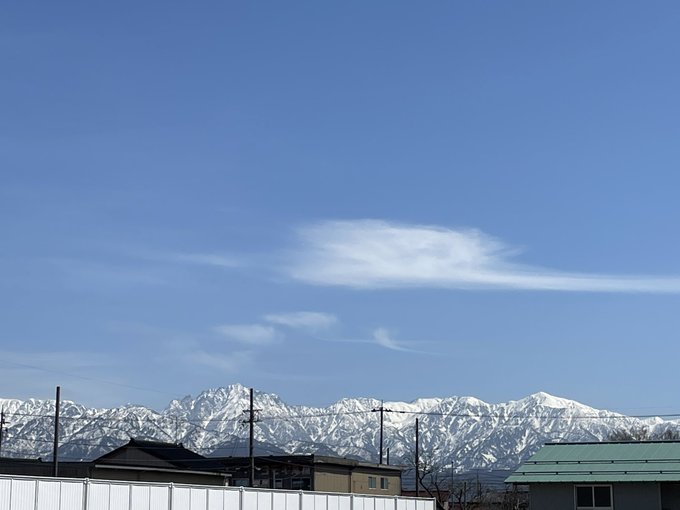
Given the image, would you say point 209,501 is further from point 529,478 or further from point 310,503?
point 529,478

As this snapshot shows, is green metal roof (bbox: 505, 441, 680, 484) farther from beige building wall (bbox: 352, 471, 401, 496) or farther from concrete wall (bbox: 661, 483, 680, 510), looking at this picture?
beige building wall (bbox: 352, 471, 401, 496)

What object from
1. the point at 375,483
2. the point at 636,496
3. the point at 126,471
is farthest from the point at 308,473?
the point at 636,496

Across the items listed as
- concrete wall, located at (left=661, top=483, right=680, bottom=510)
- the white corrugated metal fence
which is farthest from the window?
the white corrugated metal fence

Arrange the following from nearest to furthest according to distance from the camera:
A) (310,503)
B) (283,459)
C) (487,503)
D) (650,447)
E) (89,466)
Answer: (310,503) < (650,447) < (89,466) < (283,459) < (487,503)

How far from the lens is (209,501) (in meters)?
45.3

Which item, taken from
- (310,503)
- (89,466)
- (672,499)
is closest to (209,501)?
(310,503)

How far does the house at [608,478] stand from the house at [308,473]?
37018 millimetres

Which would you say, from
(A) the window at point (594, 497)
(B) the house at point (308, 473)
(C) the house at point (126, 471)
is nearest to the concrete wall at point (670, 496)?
(A) the window at point (594, 497)

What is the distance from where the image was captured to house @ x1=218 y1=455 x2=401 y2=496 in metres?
92.2

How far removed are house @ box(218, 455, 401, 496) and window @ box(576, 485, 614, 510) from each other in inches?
1528

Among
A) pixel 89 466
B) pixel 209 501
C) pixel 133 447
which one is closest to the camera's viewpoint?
pixel 209 501

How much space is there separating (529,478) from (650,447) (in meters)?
6.74

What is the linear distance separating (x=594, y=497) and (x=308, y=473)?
135ft

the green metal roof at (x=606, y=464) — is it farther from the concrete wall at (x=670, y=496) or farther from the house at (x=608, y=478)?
the concrete wall at (x=670, y=496)
